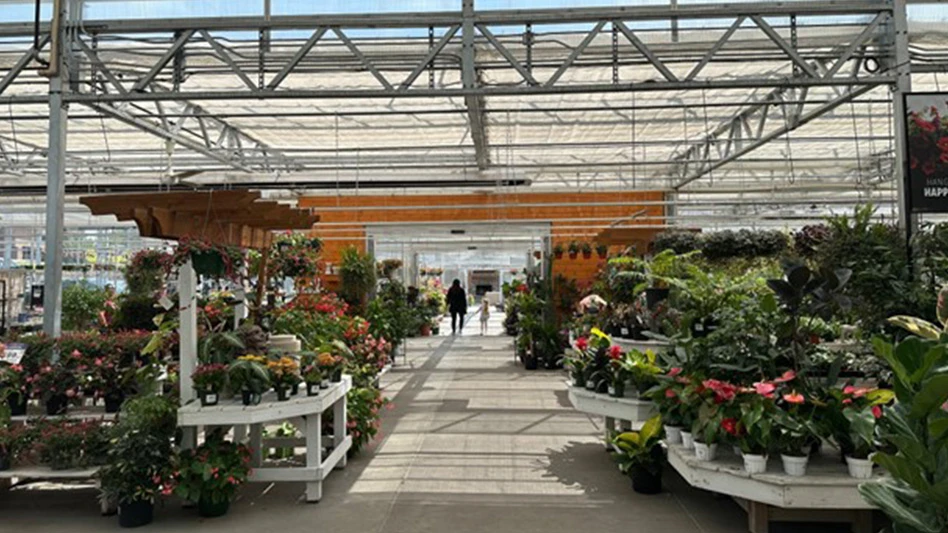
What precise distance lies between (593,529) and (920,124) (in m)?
3.84

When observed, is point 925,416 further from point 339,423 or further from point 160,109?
point 160,109

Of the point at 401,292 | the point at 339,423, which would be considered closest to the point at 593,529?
the point at 339,423

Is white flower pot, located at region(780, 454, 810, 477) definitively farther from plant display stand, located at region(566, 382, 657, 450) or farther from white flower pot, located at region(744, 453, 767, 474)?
plant display stand, located at region(566, 382, 657, 450)

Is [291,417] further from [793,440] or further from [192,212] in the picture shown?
[793,440]

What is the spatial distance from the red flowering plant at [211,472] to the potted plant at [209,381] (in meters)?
0.24

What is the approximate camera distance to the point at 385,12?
16.9 ft

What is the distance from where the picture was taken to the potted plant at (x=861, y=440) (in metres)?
3.13

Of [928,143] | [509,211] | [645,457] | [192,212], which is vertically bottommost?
[645,457]

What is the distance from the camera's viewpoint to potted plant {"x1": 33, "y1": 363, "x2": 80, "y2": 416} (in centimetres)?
441

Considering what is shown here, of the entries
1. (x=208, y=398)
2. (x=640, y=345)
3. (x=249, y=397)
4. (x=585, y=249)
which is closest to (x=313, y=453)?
(x=249, y=397)

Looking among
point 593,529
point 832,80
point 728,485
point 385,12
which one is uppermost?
point 385,12

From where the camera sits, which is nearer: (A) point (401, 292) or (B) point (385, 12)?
(B) point (385, 12)

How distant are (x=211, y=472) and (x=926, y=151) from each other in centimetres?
538

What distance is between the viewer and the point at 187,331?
A: 4.04 metres
